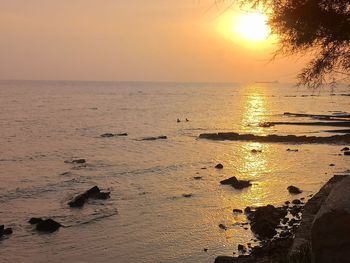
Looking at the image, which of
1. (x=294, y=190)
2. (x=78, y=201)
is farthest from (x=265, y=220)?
(x=78, y=201)

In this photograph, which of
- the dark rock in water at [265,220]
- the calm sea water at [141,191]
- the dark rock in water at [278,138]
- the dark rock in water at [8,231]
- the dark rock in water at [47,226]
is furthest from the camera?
the dark rock in water at [278,138]

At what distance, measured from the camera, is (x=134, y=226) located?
56.1 ft

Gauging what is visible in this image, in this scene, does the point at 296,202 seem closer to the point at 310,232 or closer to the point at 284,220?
the point at 284,220

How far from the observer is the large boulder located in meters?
6.04

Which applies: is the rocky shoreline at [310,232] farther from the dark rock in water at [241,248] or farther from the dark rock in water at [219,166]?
the dark rock in water at [219,166]

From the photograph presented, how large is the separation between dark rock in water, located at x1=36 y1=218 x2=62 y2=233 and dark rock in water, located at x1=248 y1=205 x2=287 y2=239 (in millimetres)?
7017

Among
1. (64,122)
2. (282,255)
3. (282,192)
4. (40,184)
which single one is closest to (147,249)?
(282,255)

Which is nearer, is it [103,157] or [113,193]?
[113,193]

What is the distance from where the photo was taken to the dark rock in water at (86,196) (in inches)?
794

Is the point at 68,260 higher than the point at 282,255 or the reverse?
the reverse

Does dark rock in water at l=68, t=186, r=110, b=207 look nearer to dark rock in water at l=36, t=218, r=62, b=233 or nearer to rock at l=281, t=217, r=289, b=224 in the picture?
dark rock in water at l=36, t=218, r=62, b=233

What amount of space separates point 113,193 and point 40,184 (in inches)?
199

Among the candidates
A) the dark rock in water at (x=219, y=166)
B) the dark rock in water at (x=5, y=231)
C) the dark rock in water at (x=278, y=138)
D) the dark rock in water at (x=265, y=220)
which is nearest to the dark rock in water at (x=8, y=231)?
the dark rock in water at (x=5, y=231)

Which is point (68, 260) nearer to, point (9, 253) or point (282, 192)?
point (9, 253)
